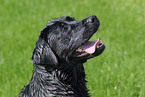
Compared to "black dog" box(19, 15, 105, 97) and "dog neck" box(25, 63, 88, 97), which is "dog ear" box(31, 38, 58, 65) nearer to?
"black dog" box(19, 15, 105, 97)

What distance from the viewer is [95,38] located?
673 cm

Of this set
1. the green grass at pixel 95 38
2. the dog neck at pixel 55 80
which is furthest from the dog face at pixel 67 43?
the green grass at pixel 95 38

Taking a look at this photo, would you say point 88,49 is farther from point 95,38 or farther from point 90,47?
point 95,38

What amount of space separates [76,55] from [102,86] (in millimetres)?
1919

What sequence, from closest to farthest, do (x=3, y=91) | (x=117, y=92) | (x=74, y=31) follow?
(x=74, y=31)
(x=117, y=92)
(x=3, y=91)

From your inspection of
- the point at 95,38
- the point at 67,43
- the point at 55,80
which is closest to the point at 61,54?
the point at 67,43

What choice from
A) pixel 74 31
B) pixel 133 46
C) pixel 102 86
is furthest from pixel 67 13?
pixel 74 31

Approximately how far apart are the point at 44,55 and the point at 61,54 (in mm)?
242

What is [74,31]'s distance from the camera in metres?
3.15

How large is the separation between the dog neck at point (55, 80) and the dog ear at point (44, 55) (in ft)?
0.35

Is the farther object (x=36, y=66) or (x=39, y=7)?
(x=39, y=7)

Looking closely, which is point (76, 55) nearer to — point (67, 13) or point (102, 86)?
point (102, 86)

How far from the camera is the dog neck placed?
3.20 metres

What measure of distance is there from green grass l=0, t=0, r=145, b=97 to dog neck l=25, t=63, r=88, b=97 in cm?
151
